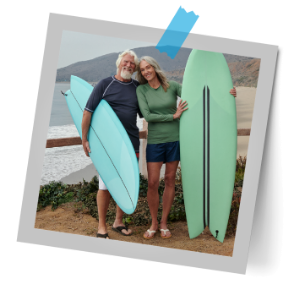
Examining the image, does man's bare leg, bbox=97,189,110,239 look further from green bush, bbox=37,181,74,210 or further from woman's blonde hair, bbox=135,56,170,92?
woman's blonde hair, bbox=135,56,170,92

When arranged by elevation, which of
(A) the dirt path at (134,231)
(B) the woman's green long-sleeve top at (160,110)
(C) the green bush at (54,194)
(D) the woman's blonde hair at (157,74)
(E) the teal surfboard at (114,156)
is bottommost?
(A) the dirt path at (134,231)

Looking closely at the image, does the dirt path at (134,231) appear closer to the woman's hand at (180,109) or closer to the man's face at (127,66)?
the woman's hand at (180,109)

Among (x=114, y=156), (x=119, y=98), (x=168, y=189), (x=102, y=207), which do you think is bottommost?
(x=102, y=207)

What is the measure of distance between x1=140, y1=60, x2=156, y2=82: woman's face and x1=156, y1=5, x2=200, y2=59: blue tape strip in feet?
0.54

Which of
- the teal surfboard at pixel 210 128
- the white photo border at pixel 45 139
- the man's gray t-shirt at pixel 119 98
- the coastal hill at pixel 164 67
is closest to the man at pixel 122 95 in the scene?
the man's gray t-shirt at pixel 119 98

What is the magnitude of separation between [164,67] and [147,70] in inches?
6.2

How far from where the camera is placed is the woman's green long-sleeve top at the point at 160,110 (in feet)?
8.13

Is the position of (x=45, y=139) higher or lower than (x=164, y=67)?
lower

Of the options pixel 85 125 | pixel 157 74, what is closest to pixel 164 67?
pixel 157 74

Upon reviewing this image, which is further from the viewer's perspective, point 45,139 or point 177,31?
point 45,139

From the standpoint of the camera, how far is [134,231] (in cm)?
276

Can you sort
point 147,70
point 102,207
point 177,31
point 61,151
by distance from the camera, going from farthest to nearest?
point 61,151, point 102,207, point 147,70, point 177,31

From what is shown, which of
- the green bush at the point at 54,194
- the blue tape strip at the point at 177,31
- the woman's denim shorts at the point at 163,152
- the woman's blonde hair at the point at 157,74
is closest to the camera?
the blue tape strip at the point at 177,31

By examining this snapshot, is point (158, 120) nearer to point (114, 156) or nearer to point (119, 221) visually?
point (114, 156)
